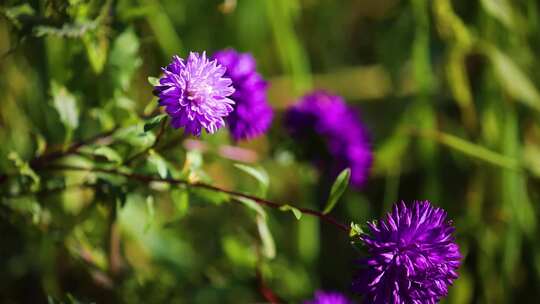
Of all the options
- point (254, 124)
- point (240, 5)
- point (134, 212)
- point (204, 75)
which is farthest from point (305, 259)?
point (204, 75)

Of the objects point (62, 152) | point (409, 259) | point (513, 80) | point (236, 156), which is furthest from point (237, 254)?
point (513, 80)

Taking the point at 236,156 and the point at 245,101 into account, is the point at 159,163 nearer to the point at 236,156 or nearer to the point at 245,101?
the point at 245,101

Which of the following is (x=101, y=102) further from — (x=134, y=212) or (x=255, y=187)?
(x=255, y=187)

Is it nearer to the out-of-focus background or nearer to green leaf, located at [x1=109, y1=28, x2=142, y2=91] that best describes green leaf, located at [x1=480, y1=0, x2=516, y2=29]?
the out-of-focus background

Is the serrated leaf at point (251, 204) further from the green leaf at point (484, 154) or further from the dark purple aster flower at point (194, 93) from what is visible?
the green leaf at point (484, 154)

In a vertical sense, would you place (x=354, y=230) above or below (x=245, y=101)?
below

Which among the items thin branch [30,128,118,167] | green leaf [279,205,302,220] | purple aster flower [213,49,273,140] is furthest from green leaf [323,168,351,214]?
thin branch [30,128,118,167]

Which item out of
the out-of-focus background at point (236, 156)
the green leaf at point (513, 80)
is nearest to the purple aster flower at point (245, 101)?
the out-of-focus background at point (236, 156)
